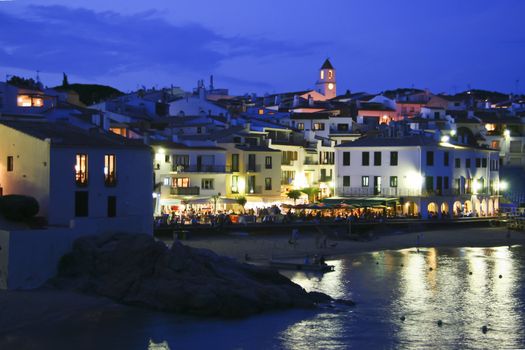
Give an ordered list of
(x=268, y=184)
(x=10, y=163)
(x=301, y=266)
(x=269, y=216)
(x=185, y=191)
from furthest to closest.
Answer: (x=268, y=184)
(x=185, y=191)
(x=269, y=216)
(x=301, y=266)
(x=10, y=163)

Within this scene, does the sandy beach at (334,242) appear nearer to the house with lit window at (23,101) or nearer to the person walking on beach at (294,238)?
the person walking on beach at (294,238)

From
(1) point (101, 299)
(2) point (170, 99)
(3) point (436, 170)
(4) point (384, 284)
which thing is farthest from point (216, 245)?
(2) point (170, 99)

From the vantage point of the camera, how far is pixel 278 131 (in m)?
84.6

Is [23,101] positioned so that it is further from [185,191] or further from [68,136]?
Result: [68,136]

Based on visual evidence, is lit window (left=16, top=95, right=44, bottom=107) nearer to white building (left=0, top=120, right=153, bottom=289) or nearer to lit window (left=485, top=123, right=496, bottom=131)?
white building (left=0, top=120, right=153, bottom=289)

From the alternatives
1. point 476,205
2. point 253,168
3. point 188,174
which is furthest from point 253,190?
point 476,205

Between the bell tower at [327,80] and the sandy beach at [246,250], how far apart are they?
300 feet

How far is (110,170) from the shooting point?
44.5 meters

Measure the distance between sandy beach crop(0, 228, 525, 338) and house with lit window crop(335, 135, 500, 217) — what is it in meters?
5.03

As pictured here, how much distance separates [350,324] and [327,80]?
132676mm

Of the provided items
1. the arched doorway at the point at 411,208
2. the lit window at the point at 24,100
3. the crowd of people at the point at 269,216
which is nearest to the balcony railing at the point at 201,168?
the crowd of people at the point at 269,216

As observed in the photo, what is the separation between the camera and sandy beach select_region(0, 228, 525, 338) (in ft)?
113

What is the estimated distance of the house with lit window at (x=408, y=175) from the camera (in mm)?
76625

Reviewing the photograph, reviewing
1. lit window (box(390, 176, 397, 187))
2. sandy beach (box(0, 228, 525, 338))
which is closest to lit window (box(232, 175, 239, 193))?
sandy beach (box(0, 228, 525, 338))
